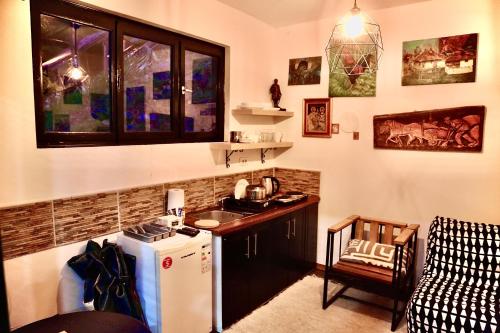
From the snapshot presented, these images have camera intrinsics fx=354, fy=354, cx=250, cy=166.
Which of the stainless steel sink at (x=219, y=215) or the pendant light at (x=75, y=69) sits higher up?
the pendant light at (x=75, y=69)

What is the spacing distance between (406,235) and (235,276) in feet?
4.50

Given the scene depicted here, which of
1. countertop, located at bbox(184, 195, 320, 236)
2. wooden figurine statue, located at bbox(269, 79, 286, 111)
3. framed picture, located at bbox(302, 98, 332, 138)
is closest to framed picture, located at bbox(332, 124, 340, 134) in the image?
framed picture, located at bbox(302, 98, 332, 138)

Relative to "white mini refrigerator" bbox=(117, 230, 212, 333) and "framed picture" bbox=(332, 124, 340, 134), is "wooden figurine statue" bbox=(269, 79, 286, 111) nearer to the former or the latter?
"framed picture" bbox=(332, 124, 340, 134)

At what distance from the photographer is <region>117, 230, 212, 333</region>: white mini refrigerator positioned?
7.06 feet

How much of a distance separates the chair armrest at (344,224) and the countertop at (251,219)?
0.40 m

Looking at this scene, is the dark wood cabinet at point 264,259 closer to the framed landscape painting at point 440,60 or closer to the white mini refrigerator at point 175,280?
the white mini refrigerator at point 175,280

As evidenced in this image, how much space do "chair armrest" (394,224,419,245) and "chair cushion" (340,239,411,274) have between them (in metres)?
0.17

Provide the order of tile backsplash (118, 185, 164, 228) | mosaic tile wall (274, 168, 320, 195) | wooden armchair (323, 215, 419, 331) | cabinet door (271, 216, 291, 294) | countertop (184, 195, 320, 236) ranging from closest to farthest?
tile backsplash (118, 185, 164, 228) < countertop (184, 195, 320, 236) < wooden armchair (323, 215, 419, 331) < cabinet door (271, 216, 291, 294) < mosaic tile wall (274, 168, 320, 195)

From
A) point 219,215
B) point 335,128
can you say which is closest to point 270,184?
point 219,215

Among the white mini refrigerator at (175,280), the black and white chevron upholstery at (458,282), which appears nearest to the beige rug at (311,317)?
the white mini refrigerator at (175,280)

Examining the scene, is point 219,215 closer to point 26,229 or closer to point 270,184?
point 270,184

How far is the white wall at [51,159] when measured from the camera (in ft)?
6.10

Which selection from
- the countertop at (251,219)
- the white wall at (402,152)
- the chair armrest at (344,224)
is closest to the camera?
the countertop at (251,219)

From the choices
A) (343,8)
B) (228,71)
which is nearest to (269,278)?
(228,71)
